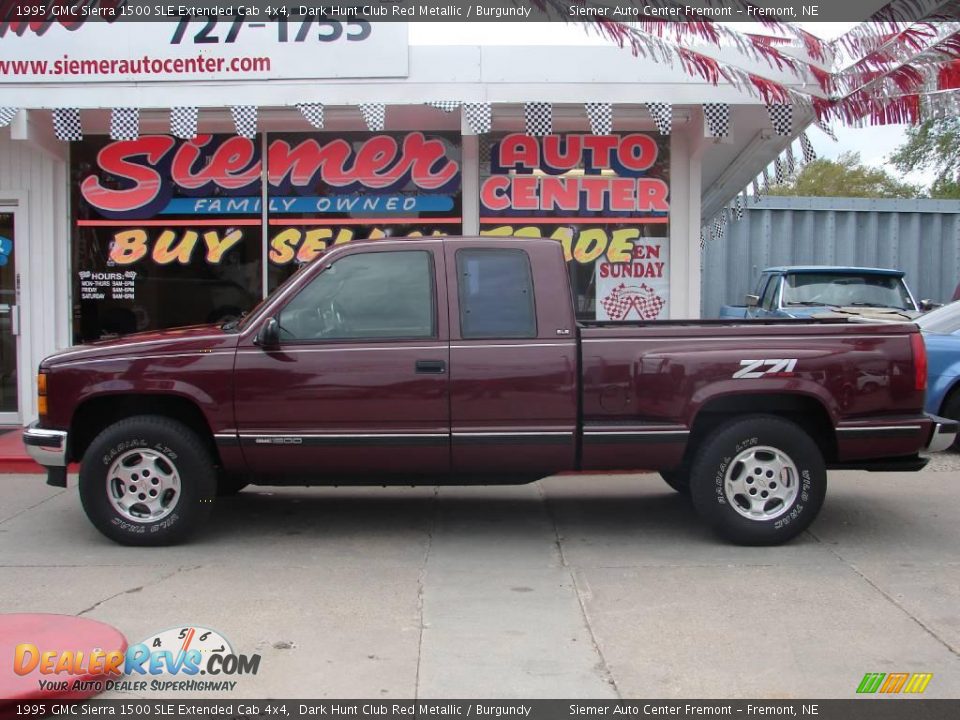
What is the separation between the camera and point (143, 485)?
234 inches

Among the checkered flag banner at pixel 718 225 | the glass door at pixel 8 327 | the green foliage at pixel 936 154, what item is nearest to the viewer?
the glass door at pixel 8 327

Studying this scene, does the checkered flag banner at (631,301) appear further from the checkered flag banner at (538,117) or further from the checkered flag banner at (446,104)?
the checkered flag banner at (446,104)

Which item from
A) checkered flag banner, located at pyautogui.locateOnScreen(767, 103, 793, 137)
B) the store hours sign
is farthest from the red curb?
checkered flag banner, located at pyautogui.locateOnScreen(767, 103, 793, 137)

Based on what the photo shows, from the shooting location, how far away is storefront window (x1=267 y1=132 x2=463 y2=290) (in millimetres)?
10031

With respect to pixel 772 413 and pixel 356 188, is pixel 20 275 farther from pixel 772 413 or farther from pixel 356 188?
pixel 772 413

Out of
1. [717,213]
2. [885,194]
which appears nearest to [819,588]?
[717,213]

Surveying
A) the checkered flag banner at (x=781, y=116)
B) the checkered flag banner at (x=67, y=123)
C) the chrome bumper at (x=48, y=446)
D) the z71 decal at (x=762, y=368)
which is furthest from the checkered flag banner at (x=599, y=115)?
the chrome bumper at (x=48, y=446)

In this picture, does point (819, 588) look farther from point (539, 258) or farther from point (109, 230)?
point (109, 230)

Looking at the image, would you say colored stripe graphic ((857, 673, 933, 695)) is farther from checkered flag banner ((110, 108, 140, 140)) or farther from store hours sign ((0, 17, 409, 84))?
checkered flag banner ((110, 108, 140, 140))

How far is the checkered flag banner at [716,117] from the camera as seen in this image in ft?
29.8

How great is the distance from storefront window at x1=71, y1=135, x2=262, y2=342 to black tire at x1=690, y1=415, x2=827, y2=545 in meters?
6.02

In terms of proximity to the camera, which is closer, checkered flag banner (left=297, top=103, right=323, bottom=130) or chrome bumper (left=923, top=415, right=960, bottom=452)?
chrome bumper (left=923, top=415, right=960, bottom=452)

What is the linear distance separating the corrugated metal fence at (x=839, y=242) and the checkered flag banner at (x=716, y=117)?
837 centimetres
